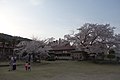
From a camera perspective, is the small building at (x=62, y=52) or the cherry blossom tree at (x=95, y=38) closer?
the cherry blossom tree at (x=95, y=38)

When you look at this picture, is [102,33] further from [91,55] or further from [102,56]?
[102,56]

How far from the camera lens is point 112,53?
160 ft

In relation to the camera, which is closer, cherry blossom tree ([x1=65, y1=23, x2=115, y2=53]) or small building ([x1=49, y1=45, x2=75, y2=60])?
cherry blossom tree ([x1=65, y1=23, x2=115, y2=53])

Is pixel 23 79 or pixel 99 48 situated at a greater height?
pixel 99 48

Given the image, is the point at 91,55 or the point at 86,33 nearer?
the point at 86,33

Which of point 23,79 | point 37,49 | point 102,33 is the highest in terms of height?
point 102,33

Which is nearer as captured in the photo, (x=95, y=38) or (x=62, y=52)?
(x=95, y=38)

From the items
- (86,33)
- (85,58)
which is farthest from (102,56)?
(86,33)

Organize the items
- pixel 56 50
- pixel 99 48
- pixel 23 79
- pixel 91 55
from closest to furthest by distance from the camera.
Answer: pixel 23 79, pixel 99 48, pixel 91 55, pixel 56 50

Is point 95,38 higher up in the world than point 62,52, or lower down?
higher up

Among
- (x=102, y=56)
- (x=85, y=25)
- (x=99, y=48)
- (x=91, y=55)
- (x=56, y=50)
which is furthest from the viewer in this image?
(x=56, y=50)

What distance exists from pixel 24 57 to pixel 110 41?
20.3 m

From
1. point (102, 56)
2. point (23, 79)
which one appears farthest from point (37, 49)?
point (23, 79)

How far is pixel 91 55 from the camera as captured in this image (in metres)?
43.9
